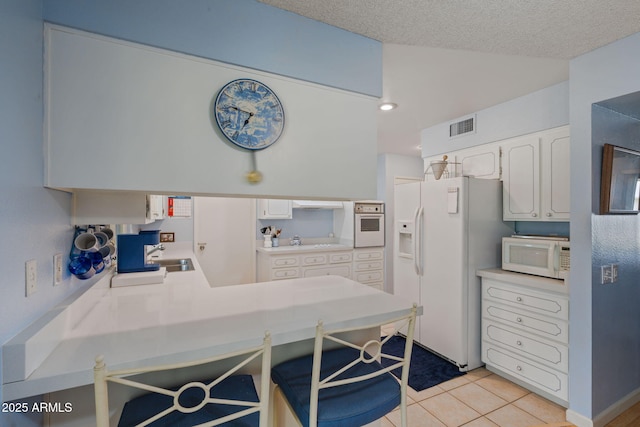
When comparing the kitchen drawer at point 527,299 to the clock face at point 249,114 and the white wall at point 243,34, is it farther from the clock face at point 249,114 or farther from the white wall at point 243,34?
the clock face at point 249,114

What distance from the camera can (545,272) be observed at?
7.84 feet

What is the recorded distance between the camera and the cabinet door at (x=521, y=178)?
2674 mm

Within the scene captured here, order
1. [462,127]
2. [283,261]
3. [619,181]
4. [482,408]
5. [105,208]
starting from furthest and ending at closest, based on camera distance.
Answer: [283,261], [462,127], [482,408], [619,181], [105,208]

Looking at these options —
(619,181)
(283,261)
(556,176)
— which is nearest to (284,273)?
(283,261)

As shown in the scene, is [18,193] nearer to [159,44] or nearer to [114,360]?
[114,360]

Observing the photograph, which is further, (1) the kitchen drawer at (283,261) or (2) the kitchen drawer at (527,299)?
(1) the kitchen drawer at (283,261)

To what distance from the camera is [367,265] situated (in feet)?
15.4

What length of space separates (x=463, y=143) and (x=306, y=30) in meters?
2.39

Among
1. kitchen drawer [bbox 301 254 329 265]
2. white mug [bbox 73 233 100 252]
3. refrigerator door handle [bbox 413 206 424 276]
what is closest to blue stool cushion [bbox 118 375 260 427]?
white mug [bbox 73 233 100 252]

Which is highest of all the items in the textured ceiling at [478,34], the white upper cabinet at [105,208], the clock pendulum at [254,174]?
the textured ceiling at [478,34]

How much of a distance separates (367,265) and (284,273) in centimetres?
137

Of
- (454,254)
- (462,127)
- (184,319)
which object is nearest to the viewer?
(184,319)

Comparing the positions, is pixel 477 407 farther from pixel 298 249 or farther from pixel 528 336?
pixel 298 249

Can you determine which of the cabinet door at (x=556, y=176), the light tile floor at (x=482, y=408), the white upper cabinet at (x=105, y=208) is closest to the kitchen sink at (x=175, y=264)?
the white upper cabinet at (x=105, y=208)
